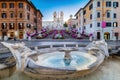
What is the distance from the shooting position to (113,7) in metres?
46.7

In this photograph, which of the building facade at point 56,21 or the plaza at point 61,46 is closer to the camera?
the plaza at point 61,46

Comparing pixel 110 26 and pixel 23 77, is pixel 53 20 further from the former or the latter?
pixel 23 77

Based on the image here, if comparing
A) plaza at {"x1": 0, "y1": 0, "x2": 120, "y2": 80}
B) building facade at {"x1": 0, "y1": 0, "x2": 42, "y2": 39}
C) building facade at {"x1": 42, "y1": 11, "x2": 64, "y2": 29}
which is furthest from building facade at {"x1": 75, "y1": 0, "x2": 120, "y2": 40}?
building facade at {"x1": 42, "y1": 11, "x2": 64, "y2": 29}

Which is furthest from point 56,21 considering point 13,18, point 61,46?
point 61,46

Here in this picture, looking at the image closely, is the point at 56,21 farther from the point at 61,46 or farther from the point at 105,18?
the point at 61,46

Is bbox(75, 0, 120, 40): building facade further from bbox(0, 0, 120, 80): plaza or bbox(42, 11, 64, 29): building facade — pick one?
bbox(42, 11, 64, 29): building facade

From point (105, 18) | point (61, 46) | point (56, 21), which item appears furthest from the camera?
point (56, 21)

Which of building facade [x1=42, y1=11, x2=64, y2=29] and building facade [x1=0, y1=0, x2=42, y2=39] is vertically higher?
building facade [x1=42, y1=11, x2=64, y2=29]

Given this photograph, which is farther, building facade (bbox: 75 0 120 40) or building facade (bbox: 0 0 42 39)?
building facade (bbox: 0 0 42 39)

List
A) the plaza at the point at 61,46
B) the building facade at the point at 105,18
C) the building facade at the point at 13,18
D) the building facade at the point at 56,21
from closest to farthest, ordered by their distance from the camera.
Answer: the plaza at the point at 61,46
the building facade at the point at 105,18
the building facade at the point at 13,18
the building facade at the point at 56,21

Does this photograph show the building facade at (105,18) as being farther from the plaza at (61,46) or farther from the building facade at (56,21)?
the building facade at (56,21)

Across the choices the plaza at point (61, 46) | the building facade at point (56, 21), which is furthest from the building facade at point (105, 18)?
the building facade at point (56, 21)

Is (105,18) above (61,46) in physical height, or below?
above

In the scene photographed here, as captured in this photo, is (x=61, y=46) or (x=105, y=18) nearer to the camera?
(x=61, y=46)
